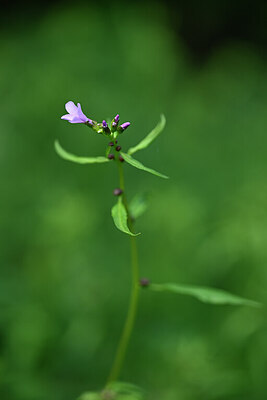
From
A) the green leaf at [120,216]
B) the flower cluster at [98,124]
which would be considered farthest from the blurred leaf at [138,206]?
the flower cluster at [98,124]

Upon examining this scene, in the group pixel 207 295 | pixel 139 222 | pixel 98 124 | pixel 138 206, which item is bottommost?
pixel 139 222

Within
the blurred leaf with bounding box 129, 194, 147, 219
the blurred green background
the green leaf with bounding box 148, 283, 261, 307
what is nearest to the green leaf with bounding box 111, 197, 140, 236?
the blurred leaf with bounding box 129, 194, 147, 219

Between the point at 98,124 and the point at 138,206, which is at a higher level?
the point at 98,124

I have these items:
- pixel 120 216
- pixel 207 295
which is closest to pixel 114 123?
pixel 120 216

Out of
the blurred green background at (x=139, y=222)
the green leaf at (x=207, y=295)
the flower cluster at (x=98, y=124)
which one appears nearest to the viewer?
the flower cluster at (x=98, y=124)

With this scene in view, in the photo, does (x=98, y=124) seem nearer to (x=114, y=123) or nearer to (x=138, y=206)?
(x=114, y=123)

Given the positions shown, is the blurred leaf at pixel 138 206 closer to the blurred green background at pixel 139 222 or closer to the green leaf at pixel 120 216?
the green leaf at pixel 120 216

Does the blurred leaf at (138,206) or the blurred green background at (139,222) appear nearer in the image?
the blurred leaf at (138,206)

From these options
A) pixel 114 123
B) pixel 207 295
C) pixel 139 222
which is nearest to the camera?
pixel 114 123

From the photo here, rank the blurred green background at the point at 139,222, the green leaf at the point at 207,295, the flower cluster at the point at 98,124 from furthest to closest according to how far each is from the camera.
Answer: the blurred green background at the point at 139,222 → the green leaf at the point at 207,295 → the flower cluster at the point at 98,124
